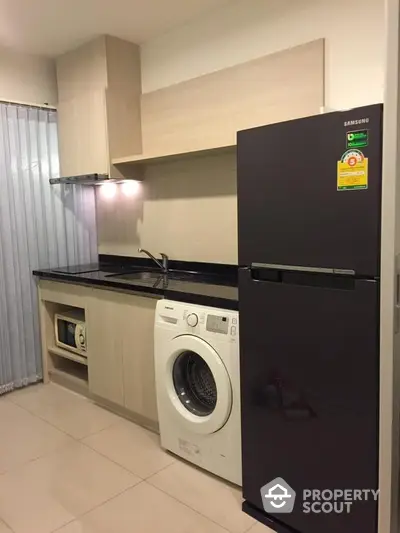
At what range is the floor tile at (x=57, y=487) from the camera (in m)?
1.99

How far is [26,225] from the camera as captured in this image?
3350mm

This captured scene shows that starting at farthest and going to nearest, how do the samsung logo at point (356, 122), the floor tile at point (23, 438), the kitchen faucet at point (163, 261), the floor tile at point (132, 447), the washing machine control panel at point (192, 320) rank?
1. the kitchen faucet at point (163, 261)
2. the floor tile at point (23, 438)
3. the floor tile at point (132, 447)
4. the washing machine control panel at point (192, 320)
5. the samsung logo at point (356, 122)

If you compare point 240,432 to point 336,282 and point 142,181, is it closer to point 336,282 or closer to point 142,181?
point 336,282

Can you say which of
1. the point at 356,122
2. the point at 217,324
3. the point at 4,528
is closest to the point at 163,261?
the point at 217,324

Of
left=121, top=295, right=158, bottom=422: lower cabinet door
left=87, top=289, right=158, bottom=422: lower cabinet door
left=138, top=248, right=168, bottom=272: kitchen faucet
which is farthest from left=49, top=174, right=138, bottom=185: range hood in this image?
left=121, top=295, right=158, bottom=422: lower cabinet door

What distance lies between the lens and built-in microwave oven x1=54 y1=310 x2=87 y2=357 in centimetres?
326

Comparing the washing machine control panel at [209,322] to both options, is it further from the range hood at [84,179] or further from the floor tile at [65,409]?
the range hood at [84,179]

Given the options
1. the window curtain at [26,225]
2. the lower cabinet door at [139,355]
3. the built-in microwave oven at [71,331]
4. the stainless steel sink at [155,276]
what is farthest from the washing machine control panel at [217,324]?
the window curtain at [26,225]

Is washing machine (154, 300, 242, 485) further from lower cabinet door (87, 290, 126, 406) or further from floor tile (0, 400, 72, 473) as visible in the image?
floor tile (0, 400, 72, 473)

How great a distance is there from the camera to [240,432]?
2.07 meters

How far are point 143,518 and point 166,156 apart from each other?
6.46 ft

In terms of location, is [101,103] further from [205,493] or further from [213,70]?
[205,493]

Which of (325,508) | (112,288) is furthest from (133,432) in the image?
(325,508)

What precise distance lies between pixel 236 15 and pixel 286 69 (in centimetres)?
52
